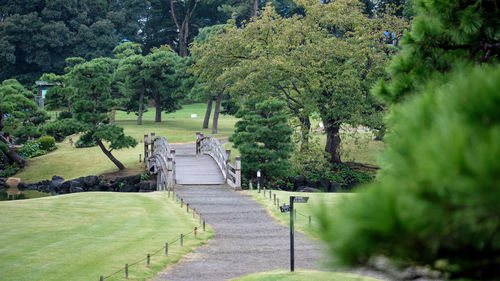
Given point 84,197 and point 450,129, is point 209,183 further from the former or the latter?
point 450,129

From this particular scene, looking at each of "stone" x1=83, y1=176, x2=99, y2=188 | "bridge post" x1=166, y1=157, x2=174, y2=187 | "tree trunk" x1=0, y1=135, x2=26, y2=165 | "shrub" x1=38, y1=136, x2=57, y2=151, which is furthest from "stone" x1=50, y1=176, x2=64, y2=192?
"bridge post" x1=166, y1=157, x2=174, y2=187

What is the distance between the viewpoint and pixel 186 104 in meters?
68.4

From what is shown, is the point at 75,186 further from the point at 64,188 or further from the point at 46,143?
the point at 46,143

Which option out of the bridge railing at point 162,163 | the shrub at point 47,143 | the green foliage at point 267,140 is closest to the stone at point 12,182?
the shrub at point 47,143

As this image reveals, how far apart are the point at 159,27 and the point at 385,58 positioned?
4378 cm

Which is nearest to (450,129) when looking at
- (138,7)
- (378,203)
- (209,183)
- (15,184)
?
(378,203)

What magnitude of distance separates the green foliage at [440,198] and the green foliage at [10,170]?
3360cm

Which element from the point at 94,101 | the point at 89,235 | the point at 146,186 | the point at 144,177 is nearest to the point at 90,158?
the point at 94,101

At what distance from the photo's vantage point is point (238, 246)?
1388 centimetres

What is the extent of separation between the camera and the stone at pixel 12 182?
3001 cm

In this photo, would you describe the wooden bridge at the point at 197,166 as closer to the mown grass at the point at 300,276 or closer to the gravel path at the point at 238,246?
the gravel path at the point at 238,246

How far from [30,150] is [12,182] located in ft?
23.0

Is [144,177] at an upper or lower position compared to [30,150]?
lower

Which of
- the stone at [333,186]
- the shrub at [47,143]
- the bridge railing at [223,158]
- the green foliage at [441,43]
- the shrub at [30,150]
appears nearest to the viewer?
the green foliage at [441,43]
